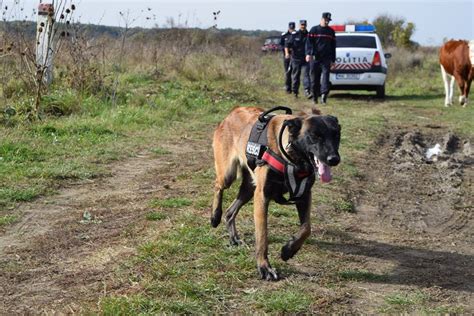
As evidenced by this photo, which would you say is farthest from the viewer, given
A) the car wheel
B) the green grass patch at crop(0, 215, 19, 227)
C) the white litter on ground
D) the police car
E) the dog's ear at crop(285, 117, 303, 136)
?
the car wheel

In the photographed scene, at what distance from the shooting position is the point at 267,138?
172 inches

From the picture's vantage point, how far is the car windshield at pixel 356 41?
687 inches

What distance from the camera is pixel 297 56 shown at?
54.7 ft

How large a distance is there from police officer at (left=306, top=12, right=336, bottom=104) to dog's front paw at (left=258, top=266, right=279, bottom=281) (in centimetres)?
1096

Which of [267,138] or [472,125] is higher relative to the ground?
[267,138]

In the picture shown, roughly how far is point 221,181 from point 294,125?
1.17 m

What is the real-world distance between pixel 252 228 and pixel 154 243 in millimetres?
953

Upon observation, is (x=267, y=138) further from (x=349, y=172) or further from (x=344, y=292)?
(x=349, y=172)

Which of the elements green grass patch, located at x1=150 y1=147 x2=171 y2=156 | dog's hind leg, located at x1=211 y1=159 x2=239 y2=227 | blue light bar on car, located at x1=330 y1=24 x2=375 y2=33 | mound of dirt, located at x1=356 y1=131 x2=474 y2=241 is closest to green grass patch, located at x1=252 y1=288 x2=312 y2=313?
dog's hind leg, located at x1=211 y1=159 x2=239 y2=227

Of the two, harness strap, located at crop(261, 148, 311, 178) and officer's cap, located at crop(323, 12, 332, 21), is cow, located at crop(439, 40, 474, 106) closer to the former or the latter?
officer's cap, located at crop(323, 12, 332, 21)

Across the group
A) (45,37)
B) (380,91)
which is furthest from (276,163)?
(380,91)

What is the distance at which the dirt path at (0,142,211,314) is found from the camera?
12.6ft

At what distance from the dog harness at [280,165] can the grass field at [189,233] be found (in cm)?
55

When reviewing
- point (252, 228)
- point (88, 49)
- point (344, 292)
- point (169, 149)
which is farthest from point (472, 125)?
point (344, 292)
